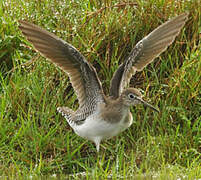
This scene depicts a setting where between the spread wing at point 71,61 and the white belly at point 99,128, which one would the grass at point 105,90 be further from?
the spread wing at point 71,61

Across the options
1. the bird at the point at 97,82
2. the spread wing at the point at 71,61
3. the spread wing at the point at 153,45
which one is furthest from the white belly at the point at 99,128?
the spread wing at the point at 153,45

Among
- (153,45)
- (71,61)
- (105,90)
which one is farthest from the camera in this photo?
(105,90)

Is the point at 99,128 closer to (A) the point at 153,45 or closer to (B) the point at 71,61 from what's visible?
(B) the point at 71,61

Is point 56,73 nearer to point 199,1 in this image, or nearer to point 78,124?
point 78,124

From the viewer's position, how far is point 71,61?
5.77m

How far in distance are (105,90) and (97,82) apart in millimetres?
969

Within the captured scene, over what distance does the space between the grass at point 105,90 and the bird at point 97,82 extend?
0.27 m

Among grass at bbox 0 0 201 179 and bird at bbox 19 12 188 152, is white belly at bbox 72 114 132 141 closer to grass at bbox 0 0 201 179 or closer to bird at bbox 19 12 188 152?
bird at bbox 19 12 188 152

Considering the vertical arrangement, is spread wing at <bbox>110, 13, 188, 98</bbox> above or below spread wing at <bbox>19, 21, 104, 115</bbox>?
above

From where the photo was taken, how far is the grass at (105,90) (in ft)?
19.2

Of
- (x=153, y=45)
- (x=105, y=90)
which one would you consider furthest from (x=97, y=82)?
(x=105, y=90)

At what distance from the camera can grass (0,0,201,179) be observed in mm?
5848

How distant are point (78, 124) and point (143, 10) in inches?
69.2

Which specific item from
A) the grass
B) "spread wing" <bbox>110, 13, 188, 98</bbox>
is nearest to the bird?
"spread wing" <bbox>110, 13, 188, 98</bbox>
